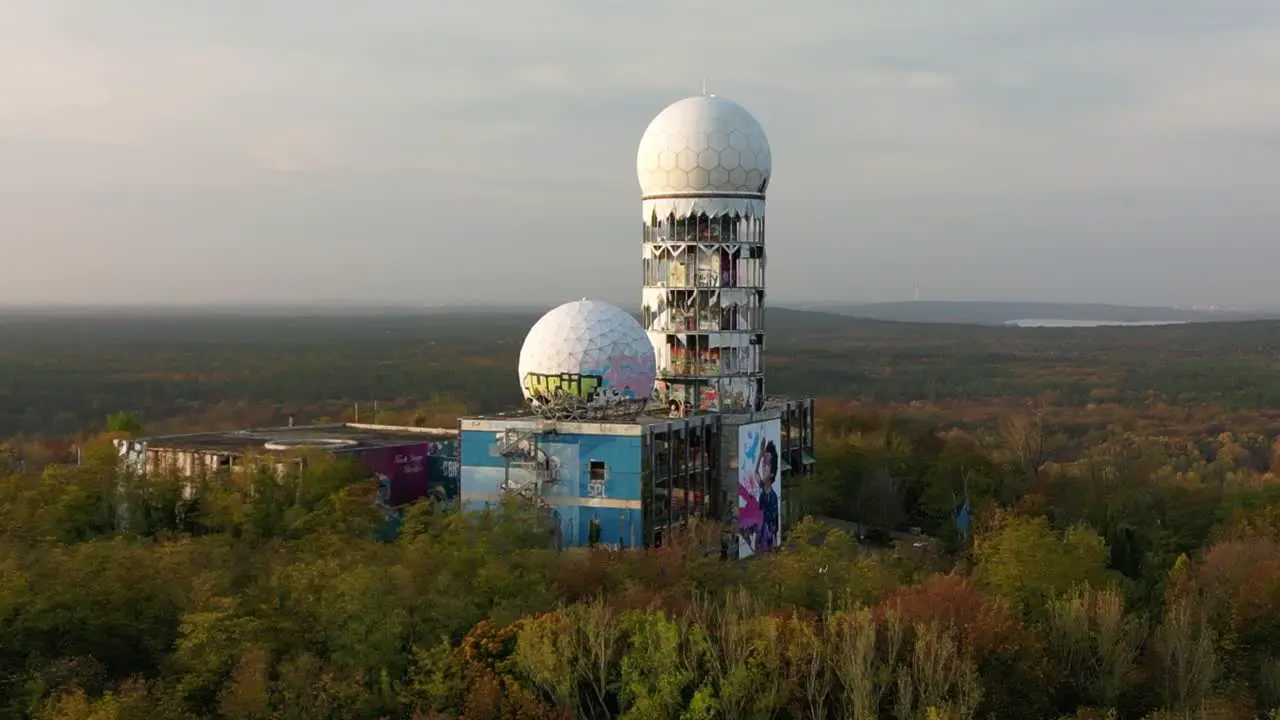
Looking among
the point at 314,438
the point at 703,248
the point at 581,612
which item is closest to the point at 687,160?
the point at 703,248

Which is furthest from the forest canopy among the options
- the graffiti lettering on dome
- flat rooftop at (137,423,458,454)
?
the graffiti lettering on dome

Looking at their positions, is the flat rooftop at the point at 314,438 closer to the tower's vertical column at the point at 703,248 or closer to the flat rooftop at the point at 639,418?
the flat rooftop at the point at 639,418

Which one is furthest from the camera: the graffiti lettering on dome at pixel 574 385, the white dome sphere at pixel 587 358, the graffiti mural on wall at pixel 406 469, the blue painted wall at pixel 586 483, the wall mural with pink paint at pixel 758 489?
the wall mural with pink paint at pixel 758 489

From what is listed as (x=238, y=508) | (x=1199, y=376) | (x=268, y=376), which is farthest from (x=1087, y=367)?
(x=238, y=508)

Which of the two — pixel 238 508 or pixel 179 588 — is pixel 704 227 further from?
pixel 179 588

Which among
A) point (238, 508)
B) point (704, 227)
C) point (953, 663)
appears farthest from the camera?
point (704, 227)

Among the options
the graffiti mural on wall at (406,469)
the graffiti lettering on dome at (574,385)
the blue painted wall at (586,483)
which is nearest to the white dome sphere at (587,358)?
the graffiti lettering on dome at (574,385)
